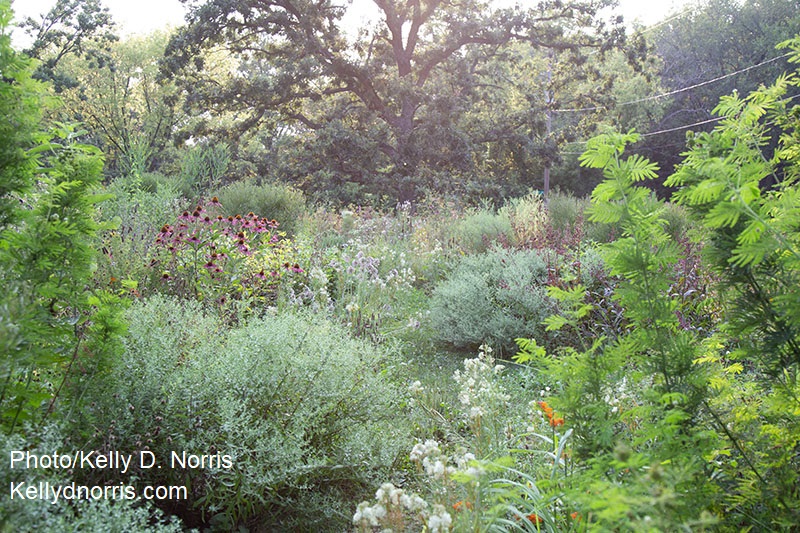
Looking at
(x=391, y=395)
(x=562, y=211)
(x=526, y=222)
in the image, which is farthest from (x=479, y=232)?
(x=391, y=395)

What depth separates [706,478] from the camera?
150cm

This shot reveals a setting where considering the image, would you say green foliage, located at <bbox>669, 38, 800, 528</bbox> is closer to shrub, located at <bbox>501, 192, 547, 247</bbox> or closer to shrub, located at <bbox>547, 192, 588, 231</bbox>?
shrub, located at <bbox>501, 192, 547, 247</bbox>

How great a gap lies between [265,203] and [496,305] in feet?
25.6

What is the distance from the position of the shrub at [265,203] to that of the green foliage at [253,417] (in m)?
9.14

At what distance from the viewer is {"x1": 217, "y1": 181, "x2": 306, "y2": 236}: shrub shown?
12.0 metres

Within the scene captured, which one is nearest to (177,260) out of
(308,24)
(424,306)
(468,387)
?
(424,306)

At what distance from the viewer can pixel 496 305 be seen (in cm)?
550

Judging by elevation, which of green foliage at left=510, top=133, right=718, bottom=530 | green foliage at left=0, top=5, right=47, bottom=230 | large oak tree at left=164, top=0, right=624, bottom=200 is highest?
large oak tree at left=164, top=0, right=624, bottom=200

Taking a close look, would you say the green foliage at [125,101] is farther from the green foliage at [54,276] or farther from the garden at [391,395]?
the green foliage at [54,276]

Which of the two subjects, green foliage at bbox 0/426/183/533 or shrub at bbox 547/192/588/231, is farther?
shrub at bbox 547/192/588/231

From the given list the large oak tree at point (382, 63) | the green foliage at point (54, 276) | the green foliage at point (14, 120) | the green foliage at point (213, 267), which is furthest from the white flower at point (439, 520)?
the large oak tree at point (382, 63)

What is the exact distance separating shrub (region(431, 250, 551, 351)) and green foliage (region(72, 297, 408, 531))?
2540mm

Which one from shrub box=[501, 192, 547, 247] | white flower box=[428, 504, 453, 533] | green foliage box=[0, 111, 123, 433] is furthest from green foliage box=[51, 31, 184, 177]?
white flower box=[428, 504, 453, 533]

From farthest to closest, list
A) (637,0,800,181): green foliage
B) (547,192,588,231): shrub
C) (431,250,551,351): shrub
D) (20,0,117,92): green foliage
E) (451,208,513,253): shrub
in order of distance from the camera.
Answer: (637,0,800,181): green foliage < (20,0,117,92): green foliage < (547,192,588,231): shrub < (451,208,513,253): shrub < (431,250,551,351): shrub
